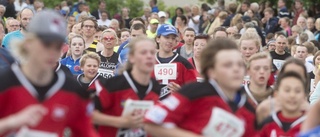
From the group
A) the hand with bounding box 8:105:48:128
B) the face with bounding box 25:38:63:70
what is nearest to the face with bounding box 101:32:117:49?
the face with bounding box 25:38:63:70

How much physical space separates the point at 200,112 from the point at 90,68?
584 centimetres

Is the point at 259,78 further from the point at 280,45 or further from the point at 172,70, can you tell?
the point at 280,45

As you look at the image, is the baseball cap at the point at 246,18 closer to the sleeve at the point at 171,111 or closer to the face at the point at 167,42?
the face at the point at 167,42

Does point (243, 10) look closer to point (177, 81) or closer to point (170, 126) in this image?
point (177, 81)

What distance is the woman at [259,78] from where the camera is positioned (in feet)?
32.7

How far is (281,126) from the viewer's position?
345 inches

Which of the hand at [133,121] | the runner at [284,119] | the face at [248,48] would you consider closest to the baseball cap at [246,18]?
the face at [248,48]

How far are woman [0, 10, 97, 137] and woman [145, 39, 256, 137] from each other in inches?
22.3

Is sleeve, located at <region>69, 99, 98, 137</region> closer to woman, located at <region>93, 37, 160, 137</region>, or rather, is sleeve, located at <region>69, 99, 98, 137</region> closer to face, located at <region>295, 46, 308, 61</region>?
woman, located at <region>93, 37, 160, 137</region>

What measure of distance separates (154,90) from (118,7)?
22420mm

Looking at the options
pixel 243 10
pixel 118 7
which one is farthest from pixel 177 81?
pixel 118 7

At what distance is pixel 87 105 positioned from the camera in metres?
6.99

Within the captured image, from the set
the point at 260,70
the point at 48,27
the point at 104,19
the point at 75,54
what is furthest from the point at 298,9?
the point at 48,27

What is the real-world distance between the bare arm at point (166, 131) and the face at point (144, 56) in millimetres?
1351
